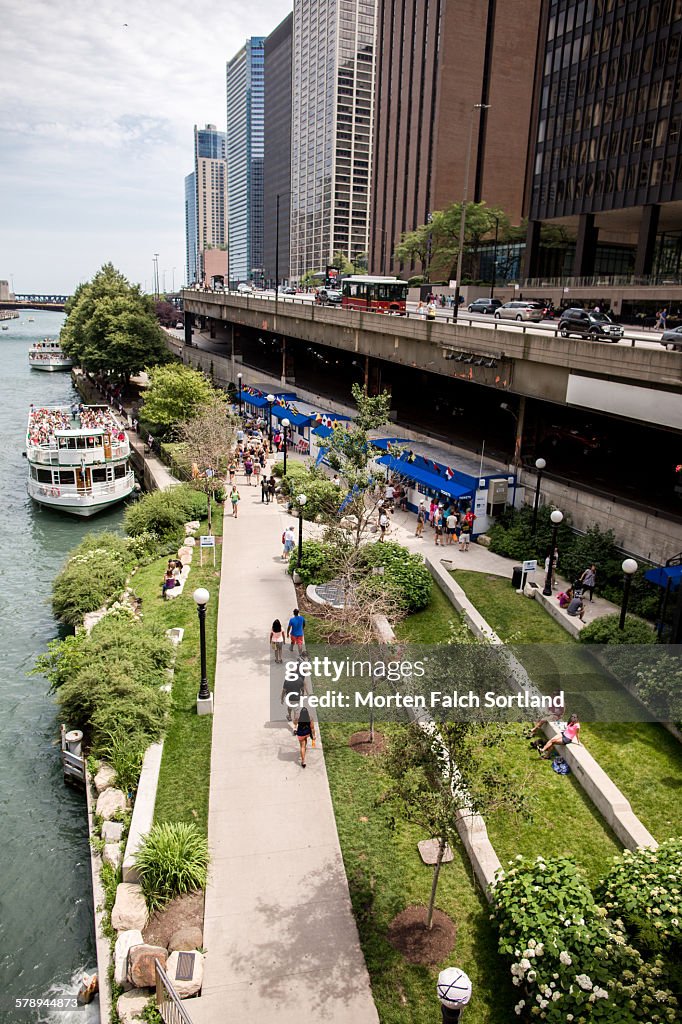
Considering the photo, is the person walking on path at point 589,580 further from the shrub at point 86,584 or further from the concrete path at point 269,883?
the shrub at point 86,584

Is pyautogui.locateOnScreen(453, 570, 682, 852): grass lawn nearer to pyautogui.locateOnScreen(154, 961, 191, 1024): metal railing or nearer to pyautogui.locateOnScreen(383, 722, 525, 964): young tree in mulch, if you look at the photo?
pyautogui.locateOnScreen(383, 722, 525, 964): young tree in mulch

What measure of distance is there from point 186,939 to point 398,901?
3.11m

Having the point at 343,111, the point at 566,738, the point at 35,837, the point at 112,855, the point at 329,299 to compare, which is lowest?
the point at 35,837

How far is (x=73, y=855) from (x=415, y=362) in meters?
28.2

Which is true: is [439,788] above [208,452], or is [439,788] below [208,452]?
above

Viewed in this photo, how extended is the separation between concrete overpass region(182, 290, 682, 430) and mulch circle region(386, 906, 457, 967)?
16.5 metres

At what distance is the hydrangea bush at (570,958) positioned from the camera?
8.16m

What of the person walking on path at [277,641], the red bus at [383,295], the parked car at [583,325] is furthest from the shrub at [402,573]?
the red bus at [383,295]

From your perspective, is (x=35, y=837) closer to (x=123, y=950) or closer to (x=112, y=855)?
(x=112, y=855)

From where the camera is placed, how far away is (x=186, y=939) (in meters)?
10.1

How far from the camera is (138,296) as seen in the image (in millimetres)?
76562

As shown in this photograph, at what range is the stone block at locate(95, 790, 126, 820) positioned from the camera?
516 inches

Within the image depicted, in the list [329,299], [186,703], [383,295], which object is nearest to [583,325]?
[186,703]

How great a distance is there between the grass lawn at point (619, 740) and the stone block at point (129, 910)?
692cm
